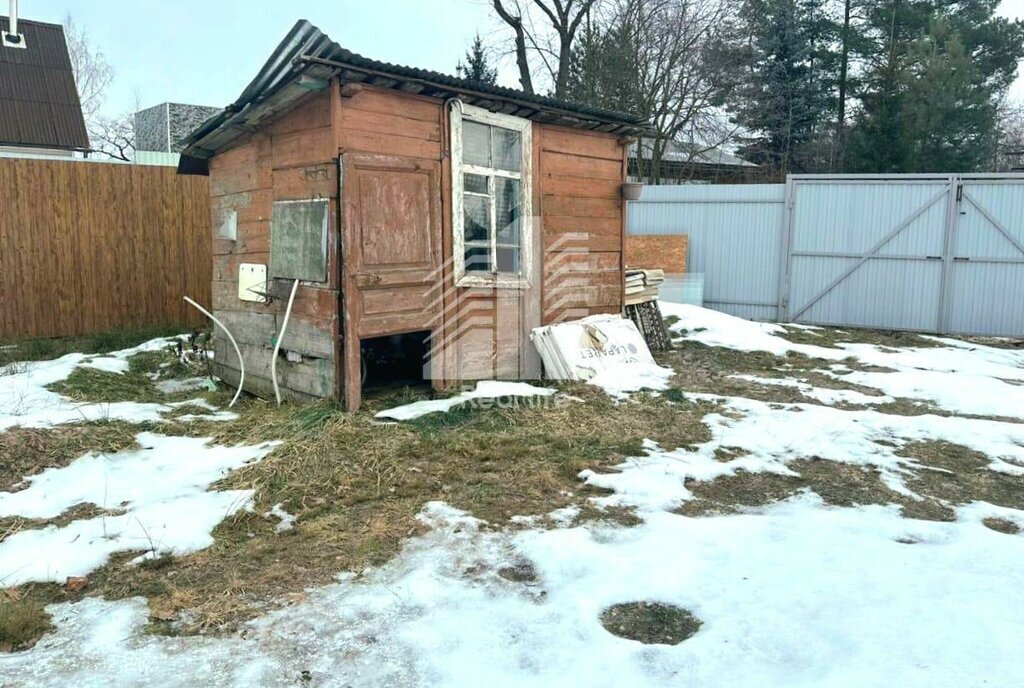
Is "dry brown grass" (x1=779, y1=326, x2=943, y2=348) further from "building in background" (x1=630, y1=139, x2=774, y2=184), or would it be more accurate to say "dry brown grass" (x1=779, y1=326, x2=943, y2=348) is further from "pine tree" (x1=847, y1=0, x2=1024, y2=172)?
"building in background" (x1=630, y1=139, x2=774, y2=184)

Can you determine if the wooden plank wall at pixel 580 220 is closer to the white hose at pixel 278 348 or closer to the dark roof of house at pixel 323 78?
the dark roof of house at pixel 323 78

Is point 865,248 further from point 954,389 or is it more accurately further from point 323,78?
point 323,78

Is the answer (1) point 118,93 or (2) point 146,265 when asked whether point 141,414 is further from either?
(1) point 118,93

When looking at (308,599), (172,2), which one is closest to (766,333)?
(308,599)

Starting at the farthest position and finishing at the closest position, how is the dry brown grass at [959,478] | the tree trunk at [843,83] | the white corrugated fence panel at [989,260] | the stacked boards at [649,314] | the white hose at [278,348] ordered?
the tree trunk at [843,83] → the white corrugated fence panel at [989,260] → the stacked boards at [649,314] → the white hose at [278,348] → the dry brown grass at [959,478]

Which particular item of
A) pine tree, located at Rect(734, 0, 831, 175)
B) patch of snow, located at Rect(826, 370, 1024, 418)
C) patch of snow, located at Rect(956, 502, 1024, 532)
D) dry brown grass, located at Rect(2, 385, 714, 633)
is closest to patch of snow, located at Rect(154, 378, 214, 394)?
dry brown grass, located at Rect(2, 385, 714, 633)

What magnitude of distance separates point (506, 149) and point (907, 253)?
7.09 m

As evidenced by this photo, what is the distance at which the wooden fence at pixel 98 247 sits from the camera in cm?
841

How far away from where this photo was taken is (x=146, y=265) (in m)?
9.21

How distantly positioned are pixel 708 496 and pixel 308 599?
2138 millimetres

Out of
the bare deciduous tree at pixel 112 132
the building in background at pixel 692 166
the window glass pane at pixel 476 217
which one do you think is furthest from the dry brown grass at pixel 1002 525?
the bare deciduous tree at pixel 112 132

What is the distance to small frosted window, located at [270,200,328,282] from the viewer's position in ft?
17.5

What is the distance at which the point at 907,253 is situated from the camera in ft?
34.9

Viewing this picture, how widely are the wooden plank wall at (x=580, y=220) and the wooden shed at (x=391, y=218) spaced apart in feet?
0.06
